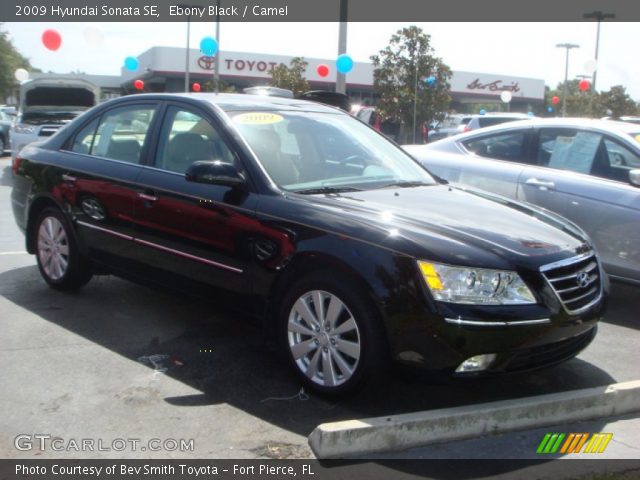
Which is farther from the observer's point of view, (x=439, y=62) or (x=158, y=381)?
(x=439, y=62)

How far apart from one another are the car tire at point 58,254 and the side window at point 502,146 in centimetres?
387

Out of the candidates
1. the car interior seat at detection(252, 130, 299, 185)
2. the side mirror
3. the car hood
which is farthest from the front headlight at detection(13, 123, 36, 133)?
the car hood

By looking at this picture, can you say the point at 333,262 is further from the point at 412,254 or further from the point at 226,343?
the point at 226,343

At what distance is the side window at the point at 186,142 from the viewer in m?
4.87

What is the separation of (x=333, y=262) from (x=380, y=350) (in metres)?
0.54

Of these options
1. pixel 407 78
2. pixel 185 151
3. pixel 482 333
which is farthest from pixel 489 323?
pixel 407 78

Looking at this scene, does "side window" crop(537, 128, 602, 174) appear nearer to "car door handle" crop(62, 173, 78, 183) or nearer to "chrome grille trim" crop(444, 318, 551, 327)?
"chrome grille trim" crop(444, 318, 551, 327)

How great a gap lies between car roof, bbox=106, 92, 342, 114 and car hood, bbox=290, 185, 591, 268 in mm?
1067

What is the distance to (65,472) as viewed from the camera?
129 inches

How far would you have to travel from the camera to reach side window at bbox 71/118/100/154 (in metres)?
5.88

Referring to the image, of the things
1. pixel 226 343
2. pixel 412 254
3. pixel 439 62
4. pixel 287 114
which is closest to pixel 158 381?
pixel 226 343

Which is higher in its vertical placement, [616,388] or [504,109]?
[504,109]

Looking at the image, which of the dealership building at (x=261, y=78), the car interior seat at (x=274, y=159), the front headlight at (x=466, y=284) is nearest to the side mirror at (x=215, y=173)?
the car interior seat at (x=274, y=159)

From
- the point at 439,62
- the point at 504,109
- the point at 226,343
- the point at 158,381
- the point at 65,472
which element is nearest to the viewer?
the point at 65,472
